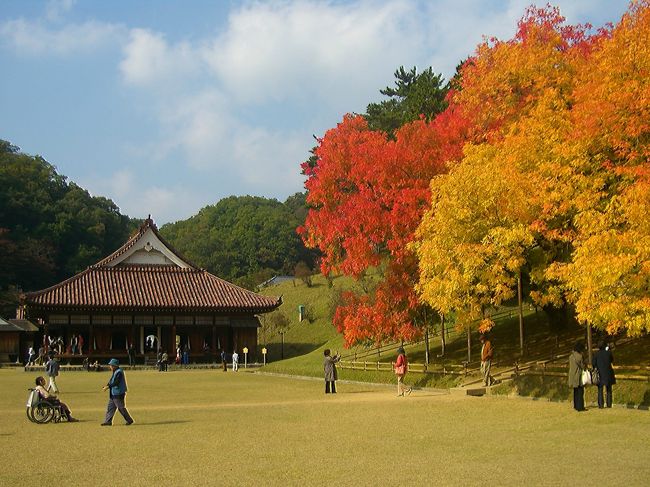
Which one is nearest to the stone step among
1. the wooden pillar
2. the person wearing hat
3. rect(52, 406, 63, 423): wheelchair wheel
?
the person wearing hat

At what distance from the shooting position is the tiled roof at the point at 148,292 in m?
47.2

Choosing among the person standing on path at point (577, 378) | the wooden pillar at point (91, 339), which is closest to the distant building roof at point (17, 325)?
the wooden pillar at point (91, 339)

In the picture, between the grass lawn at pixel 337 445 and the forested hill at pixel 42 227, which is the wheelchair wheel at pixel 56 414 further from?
the forested hill at pixel 42 227

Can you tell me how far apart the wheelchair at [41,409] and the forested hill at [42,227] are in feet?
195

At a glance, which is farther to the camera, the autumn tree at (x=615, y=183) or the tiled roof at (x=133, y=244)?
the tiled roof at (x=133, y=244)

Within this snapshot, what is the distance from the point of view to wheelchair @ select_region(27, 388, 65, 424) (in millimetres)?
15039

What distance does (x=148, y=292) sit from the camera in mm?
49812

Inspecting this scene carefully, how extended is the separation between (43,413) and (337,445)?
22.7ft

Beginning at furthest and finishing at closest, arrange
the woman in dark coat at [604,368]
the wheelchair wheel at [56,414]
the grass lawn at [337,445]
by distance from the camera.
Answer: the woman in dark coat at [604,368]
the wheelchair wheel at [56,414]
the grass lawn at [337,445]

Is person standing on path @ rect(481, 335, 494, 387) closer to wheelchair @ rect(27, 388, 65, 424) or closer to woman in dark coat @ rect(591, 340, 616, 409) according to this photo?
woman in dark coat @ rect(591, 340, 616, 409)

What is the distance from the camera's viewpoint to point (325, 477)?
29.9 feet

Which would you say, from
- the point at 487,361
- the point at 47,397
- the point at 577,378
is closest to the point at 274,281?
the point at 487,361

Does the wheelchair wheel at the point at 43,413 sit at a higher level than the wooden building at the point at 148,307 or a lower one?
lower

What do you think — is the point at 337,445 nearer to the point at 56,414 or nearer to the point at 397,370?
the point at 56,414
